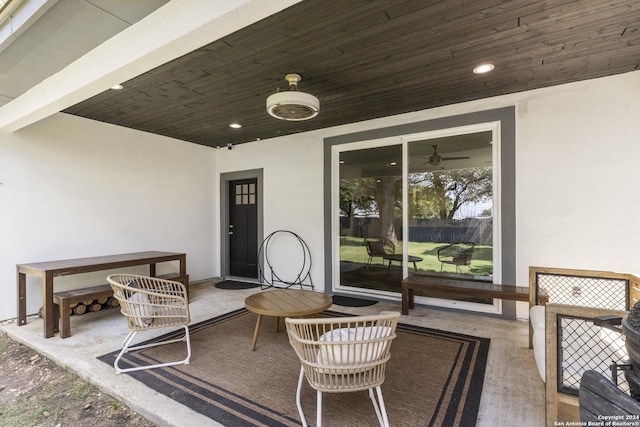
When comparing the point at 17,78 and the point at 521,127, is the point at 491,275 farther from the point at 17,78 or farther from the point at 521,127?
the point at 17,78

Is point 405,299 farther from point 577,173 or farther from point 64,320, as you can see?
point 64,320

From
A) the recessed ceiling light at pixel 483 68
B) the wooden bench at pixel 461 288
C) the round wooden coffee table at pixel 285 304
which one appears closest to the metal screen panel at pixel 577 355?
the wooden bench at pixel 461 288

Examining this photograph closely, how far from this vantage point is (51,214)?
4.05 meters

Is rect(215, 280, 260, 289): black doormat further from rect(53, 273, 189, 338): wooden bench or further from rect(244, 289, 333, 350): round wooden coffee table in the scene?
rect(244, 289, 333, 350): round wooden coffee table

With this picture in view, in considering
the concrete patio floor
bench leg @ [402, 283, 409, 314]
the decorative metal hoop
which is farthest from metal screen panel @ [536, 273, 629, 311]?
the decorative metal hoop

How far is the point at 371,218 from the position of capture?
15.6ft

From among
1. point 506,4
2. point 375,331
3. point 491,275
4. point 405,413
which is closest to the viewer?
point 375,331

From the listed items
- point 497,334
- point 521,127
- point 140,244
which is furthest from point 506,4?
point 140,244

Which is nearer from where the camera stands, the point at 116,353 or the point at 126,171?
the point at 116,353

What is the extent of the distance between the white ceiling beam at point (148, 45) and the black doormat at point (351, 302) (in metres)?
3.62

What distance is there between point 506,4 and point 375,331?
2.35 metres

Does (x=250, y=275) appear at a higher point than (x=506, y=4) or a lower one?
lower

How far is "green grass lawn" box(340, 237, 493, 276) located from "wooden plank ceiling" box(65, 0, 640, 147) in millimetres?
1933

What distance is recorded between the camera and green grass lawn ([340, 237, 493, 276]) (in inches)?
154
